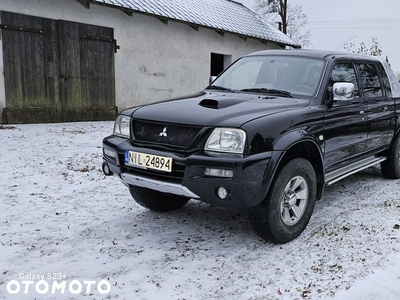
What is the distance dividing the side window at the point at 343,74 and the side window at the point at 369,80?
0.19m

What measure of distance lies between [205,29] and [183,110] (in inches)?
450

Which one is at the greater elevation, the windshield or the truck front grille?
the windshield

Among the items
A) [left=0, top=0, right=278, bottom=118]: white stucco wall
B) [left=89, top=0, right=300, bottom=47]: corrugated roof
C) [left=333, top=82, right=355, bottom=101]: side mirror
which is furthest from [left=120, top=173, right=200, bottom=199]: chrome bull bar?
[left=89, top=0, right=300, bottom=47]: corrugated roof

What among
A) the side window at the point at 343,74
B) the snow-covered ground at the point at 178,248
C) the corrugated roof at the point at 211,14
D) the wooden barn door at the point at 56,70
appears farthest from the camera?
A: the corrugated roof at the point at 211,14

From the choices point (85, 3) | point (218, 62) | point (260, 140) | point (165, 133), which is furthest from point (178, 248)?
point (218, 62)

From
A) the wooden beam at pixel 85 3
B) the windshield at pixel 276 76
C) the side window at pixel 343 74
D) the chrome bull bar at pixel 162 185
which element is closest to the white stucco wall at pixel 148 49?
the wooden beam at pixel 85 3

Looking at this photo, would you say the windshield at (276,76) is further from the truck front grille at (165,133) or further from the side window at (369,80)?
the truck front grille at (165,133)

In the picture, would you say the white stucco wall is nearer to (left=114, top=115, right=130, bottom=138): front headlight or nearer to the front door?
(left=114, top=115, right=130, bottom=138): front headlight

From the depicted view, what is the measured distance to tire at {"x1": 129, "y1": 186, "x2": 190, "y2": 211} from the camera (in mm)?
3941

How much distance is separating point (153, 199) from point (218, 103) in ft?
4.08

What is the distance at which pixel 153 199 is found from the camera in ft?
13.1

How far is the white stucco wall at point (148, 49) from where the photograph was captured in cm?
1022

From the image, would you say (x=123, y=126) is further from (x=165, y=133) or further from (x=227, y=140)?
(x=227, y=140)

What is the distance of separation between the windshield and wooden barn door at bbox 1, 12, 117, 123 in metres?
6.46
